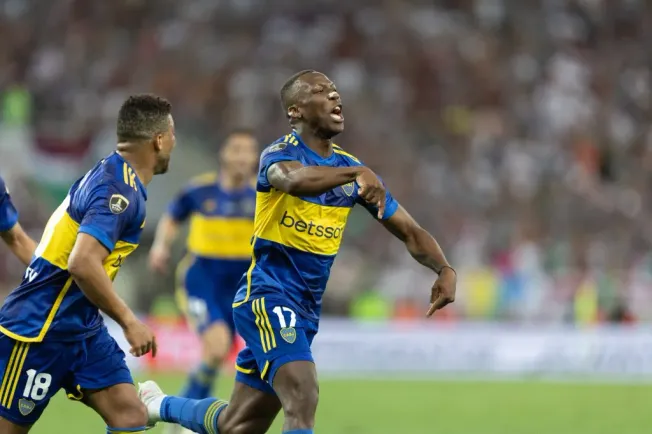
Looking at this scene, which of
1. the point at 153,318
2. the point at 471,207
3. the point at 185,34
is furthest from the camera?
the point at 185,34

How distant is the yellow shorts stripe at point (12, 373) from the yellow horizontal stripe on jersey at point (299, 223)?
1412 millimetres

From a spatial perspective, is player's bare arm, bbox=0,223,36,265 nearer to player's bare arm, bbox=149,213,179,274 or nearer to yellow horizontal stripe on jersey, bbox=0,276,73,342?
yellow horizontal stripe on jersey, bbox=0,276,73,342

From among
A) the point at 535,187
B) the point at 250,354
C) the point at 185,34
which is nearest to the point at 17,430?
the point at 250,354

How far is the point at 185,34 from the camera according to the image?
19719mm

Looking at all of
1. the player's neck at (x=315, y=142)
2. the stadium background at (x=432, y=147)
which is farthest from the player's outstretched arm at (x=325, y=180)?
the stadium background at (x=432, y=147)

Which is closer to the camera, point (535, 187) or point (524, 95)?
point (535, 187)

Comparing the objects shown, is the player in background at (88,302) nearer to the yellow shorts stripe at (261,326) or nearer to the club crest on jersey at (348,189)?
the yellow shorts stripe at (261,326)

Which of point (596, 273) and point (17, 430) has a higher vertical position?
point (596, 273)

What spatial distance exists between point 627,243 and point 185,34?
Answer: 8.11 m

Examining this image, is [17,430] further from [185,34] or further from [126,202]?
[185,34]

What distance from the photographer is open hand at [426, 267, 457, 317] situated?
6.27 metres

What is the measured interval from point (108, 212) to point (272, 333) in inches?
44.2

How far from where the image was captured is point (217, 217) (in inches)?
397

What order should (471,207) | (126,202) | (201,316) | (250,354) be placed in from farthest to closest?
(471,207)
(201,316)
(250,354)
(126,202)
